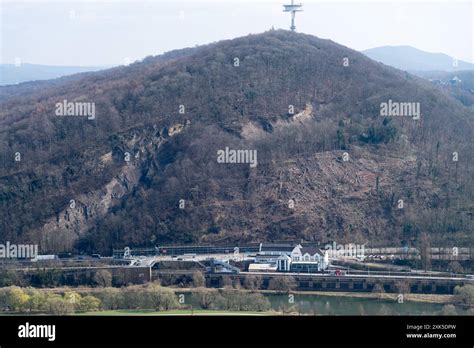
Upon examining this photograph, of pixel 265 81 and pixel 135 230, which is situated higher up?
pixel 265 81

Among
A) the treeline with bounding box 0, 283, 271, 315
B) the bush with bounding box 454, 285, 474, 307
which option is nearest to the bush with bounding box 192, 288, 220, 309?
the treeline with bounding box 0, 283, 271, 315

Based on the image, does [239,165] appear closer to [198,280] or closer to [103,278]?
[198,280]

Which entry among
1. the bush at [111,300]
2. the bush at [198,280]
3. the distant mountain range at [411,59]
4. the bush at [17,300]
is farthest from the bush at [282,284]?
the distant mountain range at [411,59]

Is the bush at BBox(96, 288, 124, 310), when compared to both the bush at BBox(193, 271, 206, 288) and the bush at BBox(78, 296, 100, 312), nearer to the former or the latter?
the bush at BBox(78, 296, 100, 312)

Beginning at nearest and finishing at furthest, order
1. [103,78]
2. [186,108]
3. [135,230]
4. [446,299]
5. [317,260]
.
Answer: [446,299], [317,260], [135,230], [186,108], [103,78]

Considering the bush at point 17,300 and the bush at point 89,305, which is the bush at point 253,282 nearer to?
the bush at point 89,305

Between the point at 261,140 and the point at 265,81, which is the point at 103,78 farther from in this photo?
the point at 261,140
